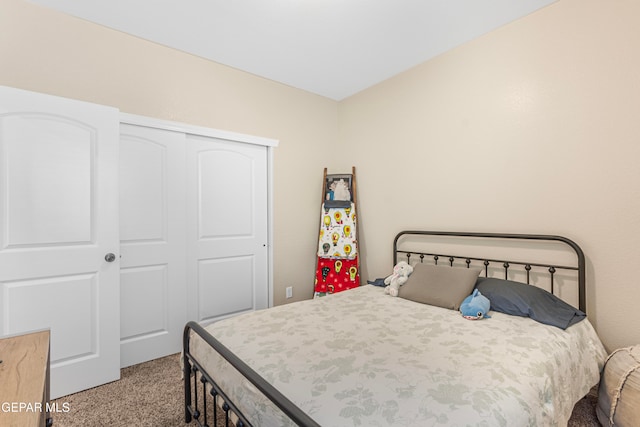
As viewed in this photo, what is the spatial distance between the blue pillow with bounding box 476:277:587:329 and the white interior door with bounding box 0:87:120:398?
2773mm

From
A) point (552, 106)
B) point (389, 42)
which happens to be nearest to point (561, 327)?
point (552, 106)

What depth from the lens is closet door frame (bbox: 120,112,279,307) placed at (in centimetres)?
257

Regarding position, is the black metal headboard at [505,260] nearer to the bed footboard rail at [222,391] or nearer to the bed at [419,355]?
the bed at [419,355]

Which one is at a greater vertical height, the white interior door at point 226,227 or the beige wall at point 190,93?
the beige wall at point 190,93

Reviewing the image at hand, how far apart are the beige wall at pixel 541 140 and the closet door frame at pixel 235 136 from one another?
53.2 inches

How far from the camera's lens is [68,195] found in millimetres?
2113

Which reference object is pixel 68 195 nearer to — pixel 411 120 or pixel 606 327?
pixel 411 120

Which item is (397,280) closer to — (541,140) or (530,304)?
(530,304)

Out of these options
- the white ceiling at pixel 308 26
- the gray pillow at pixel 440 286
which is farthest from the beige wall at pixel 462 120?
the gray pillow at pixel 440 286

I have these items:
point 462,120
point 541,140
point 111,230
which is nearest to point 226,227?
point 111,230

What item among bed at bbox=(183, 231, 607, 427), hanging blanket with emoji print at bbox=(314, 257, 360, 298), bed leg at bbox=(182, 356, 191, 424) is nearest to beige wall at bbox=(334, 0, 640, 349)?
bed at bbox=(183, 231, 607, 427)

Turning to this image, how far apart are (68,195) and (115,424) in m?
1.51

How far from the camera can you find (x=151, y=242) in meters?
2.66

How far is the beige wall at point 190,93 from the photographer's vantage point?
217 centimetres
